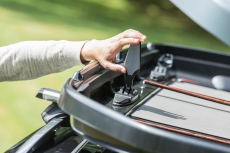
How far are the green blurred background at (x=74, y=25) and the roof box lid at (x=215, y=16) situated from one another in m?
2.20

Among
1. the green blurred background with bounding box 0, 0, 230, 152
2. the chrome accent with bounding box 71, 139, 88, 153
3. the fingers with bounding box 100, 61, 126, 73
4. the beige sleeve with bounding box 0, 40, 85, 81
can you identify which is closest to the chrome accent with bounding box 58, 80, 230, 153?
the chrome accent with bounding box 71, 139, 88, 153

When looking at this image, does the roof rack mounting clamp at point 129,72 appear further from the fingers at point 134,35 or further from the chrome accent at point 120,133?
the chrome accent at point 120,133

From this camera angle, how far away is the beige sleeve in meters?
1.69

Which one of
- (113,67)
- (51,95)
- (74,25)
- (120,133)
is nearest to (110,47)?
(113,67)

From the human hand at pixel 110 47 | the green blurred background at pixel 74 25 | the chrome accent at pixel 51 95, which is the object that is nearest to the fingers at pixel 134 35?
the human hand at pixel 110 47

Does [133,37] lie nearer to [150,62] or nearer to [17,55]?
[17,55]

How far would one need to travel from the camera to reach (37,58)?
5.71 feet

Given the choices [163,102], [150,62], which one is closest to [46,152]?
[163,102]

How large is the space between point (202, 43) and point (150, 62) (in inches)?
173

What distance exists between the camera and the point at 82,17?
688cm

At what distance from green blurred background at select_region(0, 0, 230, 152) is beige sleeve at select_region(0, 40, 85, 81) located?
1.66 m

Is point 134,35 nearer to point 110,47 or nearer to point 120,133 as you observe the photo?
point 110,47

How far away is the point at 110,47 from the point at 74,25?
4.87 metres

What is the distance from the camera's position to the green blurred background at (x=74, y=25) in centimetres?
383
